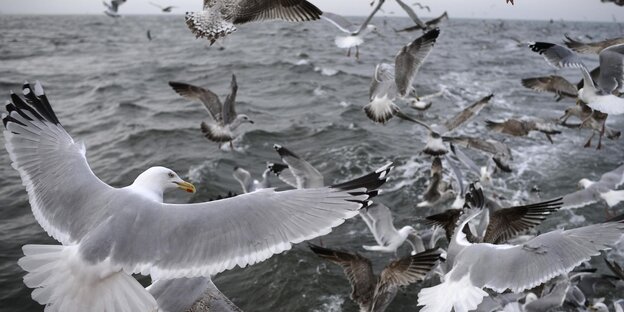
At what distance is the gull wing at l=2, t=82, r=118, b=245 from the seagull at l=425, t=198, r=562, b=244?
282 cm

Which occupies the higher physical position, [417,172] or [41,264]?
[41,264]

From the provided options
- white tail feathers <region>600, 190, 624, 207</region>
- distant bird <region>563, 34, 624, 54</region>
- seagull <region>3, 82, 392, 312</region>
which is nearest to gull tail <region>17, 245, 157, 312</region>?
seagull <region>3, 82, 392, 312</region>

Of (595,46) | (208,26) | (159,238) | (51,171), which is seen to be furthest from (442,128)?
(51,171)

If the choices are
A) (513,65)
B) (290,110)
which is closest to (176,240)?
(290,110)

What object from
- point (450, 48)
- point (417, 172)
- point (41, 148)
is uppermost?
point (41, 148)

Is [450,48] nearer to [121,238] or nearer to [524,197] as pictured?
[524,197]

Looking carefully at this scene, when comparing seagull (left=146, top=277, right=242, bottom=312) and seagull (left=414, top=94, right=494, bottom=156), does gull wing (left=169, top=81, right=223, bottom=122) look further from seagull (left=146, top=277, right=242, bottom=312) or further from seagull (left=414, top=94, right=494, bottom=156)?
seagull (left=146, top=277, right=242, bottom=312)

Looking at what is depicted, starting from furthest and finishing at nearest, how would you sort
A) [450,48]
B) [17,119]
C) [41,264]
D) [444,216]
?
1. [450,48]
2. [444,216]
3. [17,119]
4. [41,264]

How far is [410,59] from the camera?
6512 mm

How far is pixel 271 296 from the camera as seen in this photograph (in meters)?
4.89

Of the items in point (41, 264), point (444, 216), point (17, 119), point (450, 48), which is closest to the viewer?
point (41, 264)

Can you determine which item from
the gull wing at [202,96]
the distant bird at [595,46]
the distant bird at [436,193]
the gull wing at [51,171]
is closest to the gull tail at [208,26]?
the gull wing at [51,171]

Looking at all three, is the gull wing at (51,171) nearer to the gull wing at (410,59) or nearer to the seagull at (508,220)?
the seagull at (508,220)

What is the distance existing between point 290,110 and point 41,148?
923 centimetres
